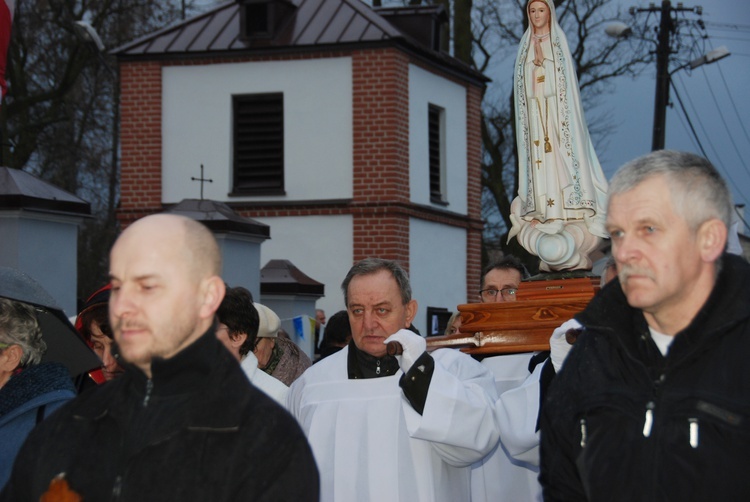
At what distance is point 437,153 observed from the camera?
2080 cm

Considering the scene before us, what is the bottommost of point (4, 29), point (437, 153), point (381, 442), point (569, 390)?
point (381, 442)

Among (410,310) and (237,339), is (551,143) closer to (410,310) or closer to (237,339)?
(410,310)

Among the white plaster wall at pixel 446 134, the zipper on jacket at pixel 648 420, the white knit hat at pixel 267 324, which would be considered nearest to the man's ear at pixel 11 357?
the white knit hat at pixel 267 324

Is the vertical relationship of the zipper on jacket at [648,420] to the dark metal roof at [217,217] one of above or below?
below

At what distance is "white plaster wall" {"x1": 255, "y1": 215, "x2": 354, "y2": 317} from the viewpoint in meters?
18.8

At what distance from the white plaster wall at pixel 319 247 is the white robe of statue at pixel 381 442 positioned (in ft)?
43.9

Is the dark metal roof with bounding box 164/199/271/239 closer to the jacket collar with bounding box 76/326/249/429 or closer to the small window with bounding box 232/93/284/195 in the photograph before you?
the small window with bounding box 232/93/284/195

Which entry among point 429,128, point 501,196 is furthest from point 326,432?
point 501,196

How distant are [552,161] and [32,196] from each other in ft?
13.3

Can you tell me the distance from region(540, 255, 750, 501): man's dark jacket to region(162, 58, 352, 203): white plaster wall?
15774 mm

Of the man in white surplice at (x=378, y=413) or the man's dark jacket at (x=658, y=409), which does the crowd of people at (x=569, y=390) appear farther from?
the man in white surplice at (x=378, y=413)

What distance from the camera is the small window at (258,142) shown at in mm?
19469

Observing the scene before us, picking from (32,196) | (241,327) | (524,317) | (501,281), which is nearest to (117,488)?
(241,327)

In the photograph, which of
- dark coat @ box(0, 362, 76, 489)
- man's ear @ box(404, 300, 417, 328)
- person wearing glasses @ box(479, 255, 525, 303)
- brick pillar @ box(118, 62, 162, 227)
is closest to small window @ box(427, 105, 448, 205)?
brick pillar @ box(118, 62, 162, 227)
